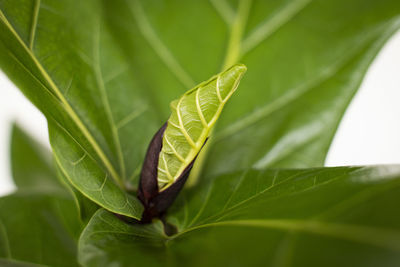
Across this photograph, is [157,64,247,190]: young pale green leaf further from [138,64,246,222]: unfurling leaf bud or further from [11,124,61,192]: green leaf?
[11,124,61,192]: green leaf

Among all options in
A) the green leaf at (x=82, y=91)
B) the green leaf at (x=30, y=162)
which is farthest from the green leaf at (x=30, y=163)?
the green leaf at (x=82, y=91)

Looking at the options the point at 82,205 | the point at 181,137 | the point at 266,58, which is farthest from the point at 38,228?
the point at 266,58

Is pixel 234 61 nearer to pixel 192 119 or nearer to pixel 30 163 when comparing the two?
pixel 192 119

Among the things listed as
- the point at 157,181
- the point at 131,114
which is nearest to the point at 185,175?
the point at 157,181

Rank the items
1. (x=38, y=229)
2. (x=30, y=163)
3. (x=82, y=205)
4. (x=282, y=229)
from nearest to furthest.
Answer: (x=282, y=229), (x=82, y=205), (x=38, y=229), (x=30, y=163)

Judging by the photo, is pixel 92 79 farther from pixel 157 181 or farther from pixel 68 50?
pixel 157 181

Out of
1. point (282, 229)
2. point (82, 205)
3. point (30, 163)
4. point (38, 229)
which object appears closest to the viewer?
point (282, 229)

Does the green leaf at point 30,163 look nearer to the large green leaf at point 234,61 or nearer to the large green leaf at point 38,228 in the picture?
the large green leaf at point 38,228
